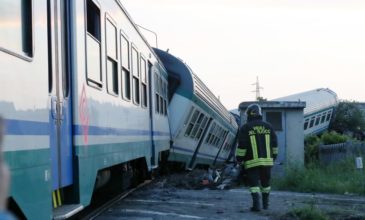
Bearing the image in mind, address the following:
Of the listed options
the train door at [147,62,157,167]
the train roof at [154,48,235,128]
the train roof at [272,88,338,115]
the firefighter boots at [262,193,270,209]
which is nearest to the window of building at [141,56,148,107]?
the train door at [147,62,157,167]

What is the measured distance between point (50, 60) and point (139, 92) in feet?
17.1

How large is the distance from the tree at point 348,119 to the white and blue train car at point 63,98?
159 ft

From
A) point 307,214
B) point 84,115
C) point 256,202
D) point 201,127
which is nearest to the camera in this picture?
point 84,115

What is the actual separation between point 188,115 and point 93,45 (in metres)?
9.47

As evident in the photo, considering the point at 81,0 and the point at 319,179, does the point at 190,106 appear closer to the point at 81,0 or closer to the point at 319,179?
the point at 319,179

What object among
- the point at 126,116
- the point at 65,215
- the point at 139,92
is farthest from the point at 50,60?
the point at 139,92

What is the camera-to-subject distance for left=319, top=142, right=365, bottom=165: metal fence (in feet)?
59.4

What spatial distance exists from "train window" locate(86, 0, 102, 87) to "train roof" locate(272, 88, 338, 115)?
3248 centimetres

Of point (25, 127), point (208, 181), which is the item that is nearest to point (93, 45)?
point (25, 127)

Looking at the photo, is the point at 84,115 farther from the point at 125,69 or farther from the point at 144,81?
the point at 144,81

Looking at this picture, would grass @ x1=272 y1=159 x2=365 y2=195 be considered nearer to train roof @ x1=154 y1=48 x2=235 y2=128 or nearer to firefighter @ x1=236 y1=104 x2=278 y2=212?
firefighter @ x1=236 y1=104 x2=278 y2=212

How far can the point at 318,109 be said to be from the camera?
42.0 metres

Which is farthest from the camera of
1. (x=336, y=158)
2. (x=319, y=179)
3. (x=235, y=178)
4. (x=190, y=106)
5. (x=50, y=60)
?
(x=336, y=158)

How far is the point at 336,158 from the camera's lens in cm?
1884
